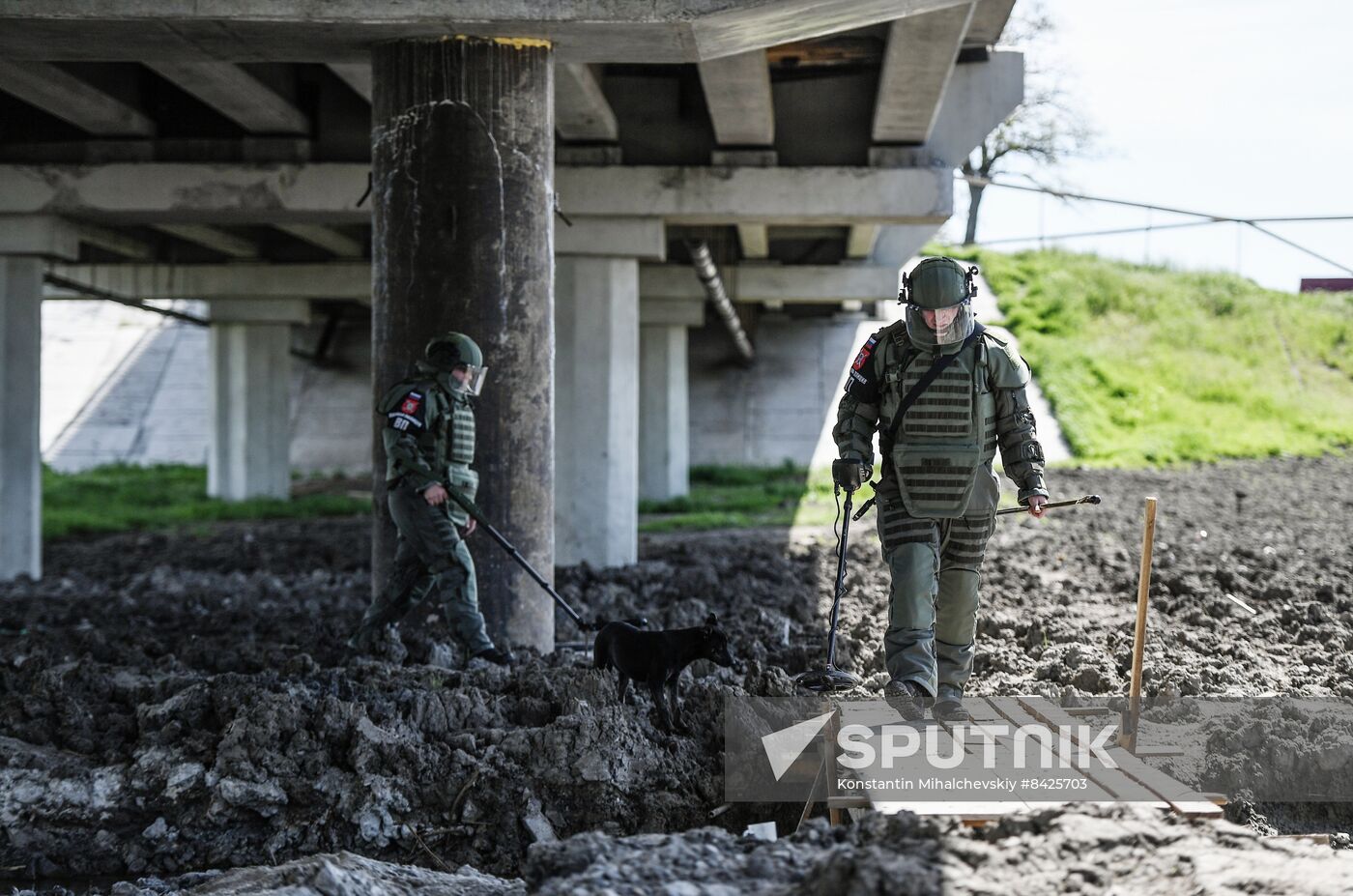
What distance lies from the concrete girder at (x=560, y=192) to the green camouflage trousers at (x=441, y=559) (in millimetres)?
5936

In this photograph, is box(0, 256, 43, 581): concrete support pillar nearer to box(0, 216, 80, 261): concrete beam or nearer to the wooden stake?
box(0, 216, 80, 261): concrete beam

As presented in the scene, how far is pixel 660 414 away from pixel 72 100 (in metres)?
14.9

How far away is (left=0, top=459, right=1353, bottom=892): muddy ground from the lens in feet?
14.6

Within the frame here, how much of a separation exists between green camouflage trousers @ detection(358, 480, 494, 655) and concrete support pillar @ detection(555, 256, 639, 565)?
5814 millimetres

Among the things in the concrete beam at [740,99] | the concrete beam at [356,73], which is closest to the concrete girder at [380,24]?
the concrete beam at [740,99]

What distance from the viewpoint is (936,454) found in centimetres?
627

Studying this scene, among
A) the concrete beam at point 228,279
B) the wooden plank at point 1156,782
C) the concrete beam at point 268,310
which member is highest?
the concrete beam at point 228,279

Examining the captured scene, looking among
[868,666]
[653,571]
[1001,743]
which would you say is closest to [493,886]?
[1001,743]

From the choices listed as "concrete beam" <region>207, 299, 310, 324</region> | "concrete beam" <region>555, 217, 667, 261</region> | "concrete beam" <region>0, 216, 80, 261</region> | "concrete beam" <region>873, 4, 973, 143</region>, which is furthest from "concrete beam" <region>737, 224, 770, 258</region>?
"concrete beam" <region>0, 216, 80, 261</region>

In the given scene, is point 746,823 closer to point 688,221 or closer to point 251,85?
point 251,85

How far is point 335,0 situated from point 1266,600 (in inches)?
306

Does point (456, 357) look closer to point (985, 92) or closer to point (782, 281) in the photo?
point (985, 92)

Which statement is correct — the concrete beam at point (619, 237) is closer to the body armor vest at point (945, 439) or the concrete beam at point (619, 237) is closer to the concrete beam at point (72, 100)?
the concrete beam at point (72, 100)

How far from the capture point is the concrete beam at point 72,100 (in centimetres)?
1153
